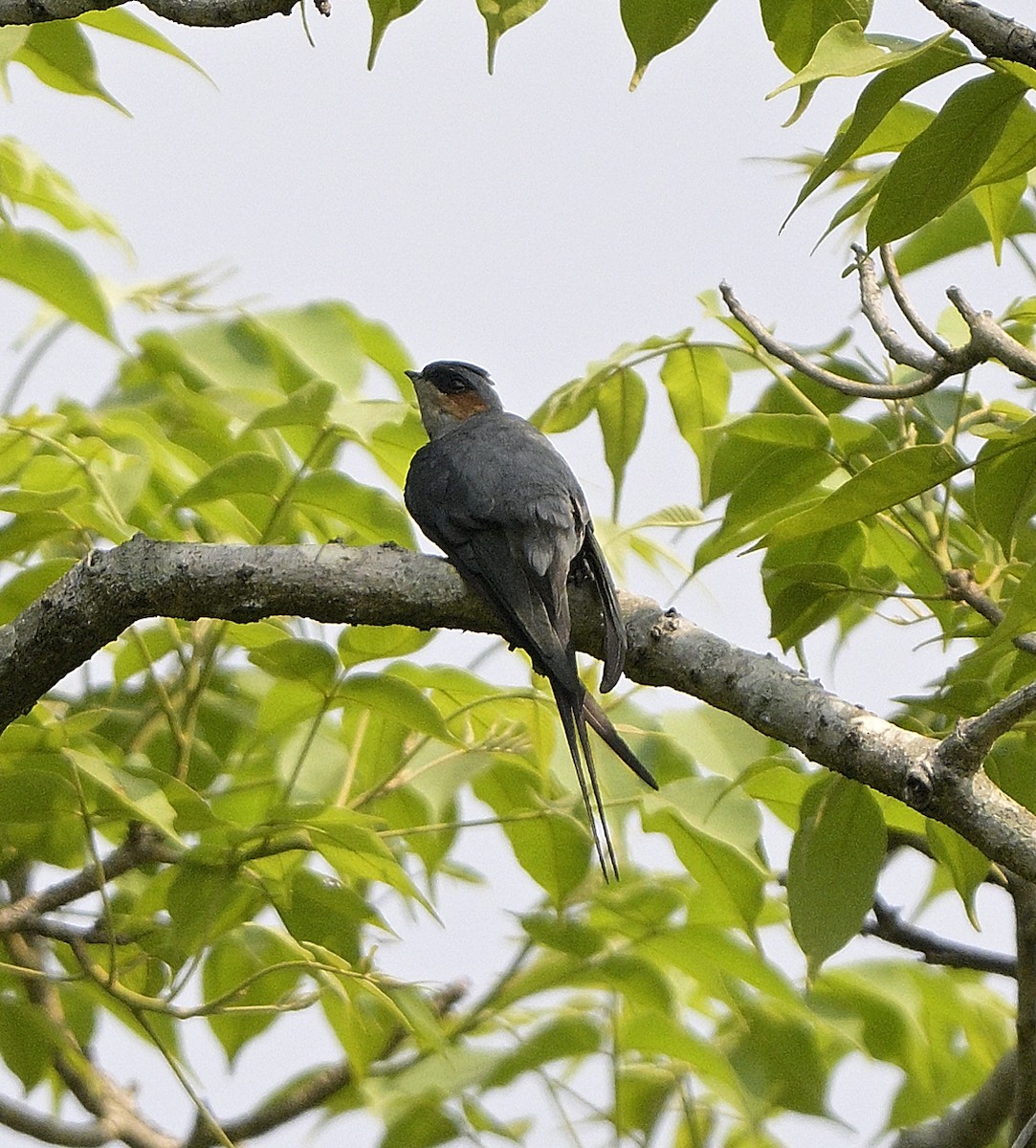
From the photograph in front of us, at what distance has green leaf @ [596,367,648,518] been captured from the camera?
2234 millimetres

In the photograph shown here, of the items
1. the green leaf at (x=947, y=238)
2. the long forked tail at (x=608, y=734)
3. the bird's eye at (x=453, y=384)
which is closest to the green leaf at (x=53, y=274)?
the long forked tail at (x=608, y=734)

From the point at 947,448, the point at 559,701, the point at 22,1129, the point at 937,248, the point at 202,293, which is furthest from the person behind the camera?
the point at 202,293

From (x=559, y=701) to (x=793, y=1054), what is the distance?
967 millimetres

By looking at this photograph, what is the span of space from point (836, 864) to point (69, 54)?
5.25 feet

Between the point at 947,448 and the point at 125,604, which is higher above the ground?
the point at 947,448

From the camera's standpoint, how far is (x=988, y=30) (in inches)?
54.4

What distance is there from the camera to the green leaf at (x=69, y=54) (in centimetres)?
213

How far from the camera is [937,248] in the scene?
2201 millimetres

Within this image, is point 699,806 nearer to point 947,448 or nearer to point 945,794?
point 945,794

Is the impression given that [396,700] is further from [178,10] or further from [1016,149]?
[1016,149]

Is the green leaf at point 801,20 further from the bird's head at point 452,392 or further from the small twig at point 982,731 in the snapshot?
the bird's head at point 452,392

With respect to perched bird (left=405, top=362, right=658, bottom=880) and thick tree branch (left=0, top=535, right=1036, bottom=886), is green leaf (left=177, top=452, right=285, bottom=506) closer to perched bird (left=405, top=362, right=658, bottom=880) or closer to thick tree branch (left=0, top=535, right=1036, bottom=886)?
thick tree branch (left=0, top=535, right=1036, bottom=886)

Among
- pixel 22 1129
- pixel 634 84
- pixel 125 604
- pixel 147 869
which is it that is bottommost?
pixel 22 1129

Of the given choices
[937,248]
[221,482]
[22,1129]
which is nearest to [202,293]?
[221,482]
